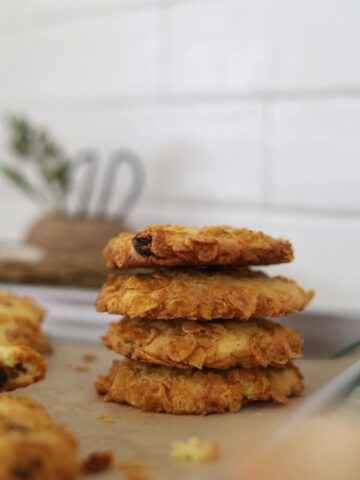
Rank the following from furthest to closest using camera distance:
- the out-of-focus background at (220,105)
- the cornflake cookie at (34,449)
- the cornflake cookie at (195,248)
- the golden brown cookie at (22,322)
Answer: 1. the out-of-focus background at (220,105)
2. the golden brown cookie at (22,322)
3. the cornflake cookie at (195,248)
4. the cornflake cookie at (34,449)

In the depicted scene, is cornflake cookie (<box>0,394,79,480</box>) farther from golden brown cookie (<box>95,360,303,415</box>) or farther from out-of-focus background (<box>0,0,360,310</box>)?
out-of-focus background (<box>0,0,360,310</box>)

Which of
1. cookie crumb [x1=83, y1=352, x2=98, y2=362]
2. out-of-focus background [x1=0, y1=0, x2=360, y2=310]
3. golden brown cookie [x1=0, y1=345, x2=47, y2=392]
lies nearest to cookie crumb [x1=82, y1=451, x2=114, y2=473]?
golden brown cookie [x1=0, y1=345, x2=47, y2=392]

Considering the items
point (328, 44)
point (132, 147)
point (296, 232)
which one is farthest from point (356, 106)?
point (132, 147)

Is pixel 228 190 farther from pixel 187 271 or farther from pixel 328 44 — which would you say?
pixel 187 271

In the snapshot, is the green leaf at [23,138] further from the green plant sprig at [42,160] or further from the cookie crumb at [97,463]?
the cookie crumb at [97,463]

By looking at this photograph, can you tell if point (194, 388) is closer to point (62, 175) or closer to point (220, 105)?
point (220, 105)

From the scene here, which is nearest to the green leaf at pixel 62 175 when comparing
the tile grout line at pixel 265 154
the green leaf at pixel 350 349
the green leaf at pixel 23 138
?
the green leaf at pixel 23 138
